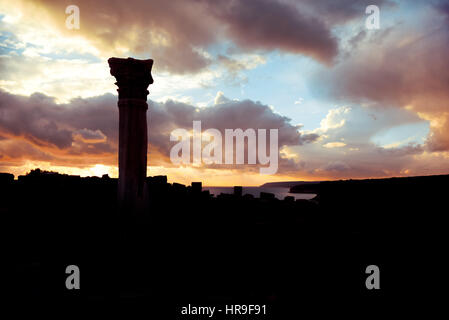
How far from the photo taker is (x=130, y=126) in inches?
280

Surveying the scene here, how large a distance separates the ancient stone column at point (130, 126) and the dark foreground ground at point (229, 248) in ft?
2.09

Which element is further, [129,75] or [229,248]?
[229,248]

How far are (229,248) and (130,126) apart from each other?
13.4 ft

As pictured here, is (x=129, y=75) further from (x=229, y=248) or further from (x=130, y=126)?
(x=229, y=248)

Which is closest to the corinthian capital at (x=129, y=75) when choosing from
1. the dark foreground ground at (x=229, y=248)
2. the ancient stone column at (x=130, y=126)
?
the ancient stone column at (x=130, y=126)

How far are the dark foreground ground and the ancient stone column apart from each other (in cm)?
64

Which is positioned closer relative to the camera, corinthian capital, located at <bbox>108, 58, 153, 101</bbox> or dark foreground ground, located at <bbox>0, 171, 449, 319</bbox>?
dark foreground ground, located at <bbox>0, 171, 449, 319</bbox>

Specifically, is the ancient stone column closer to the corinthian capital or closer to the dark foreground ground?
the corinthian capital

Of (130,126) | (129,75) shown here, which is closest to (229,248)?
(130,126)

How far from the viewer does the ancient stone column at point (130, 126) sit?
7074 millimetres

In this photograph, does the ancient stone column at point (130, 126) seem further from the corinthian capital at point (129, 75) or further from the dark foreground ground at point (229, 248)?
the dark foreground ground at point (229, 248)

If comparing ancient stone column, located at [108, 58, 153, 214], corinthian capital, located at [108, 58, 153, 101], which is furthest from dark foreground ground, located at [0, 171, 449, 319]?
corinthian capital, located at [108, 58, 153, 101]

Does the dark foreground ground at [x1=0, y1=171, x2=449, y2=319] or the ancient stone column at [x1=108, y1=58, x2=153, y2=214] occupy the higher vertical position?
the ancient stone column at [x1=108, y1=58, x2=153, y2=214]

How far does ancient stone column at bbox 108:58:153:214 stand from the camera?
707cm
